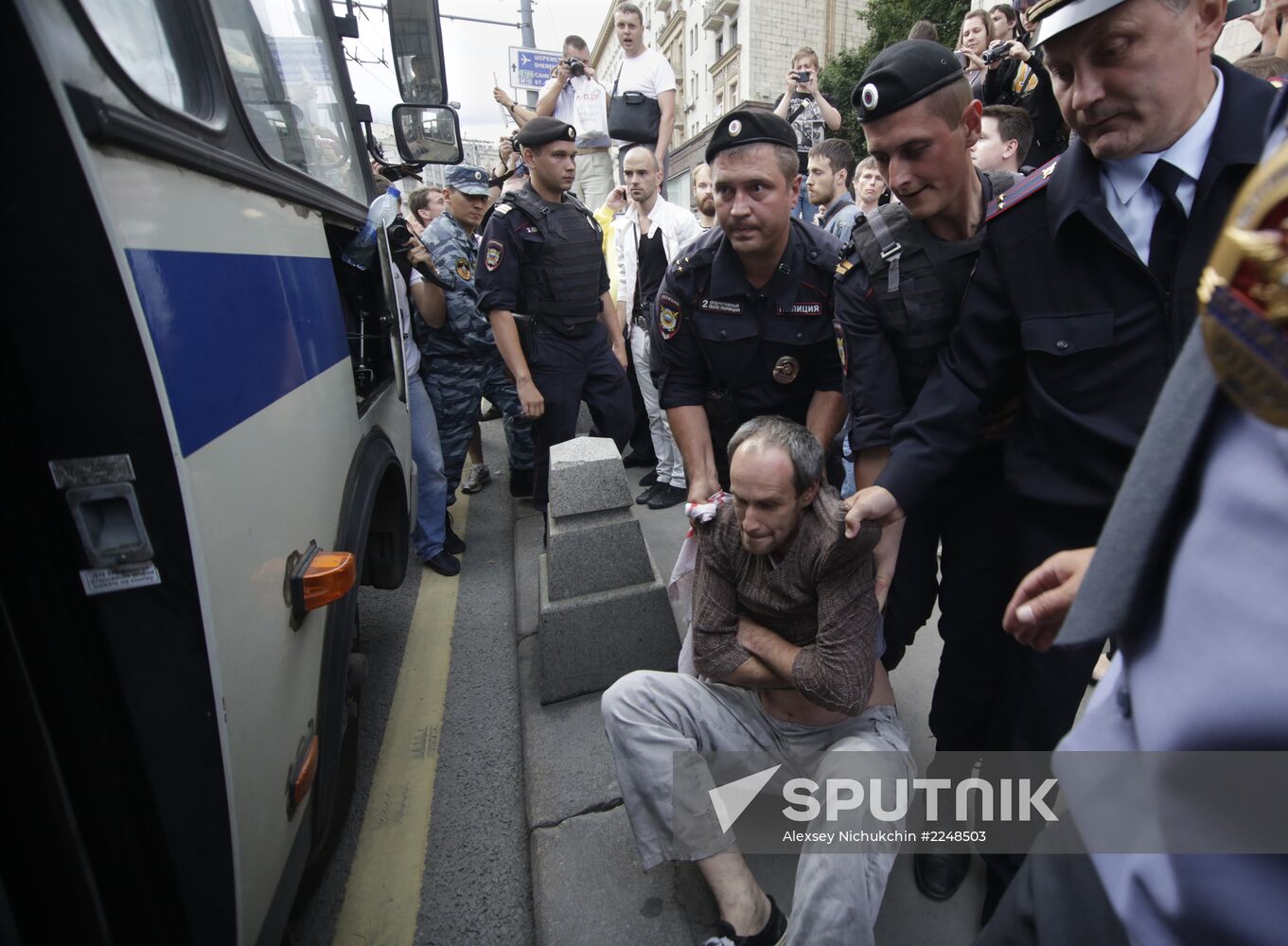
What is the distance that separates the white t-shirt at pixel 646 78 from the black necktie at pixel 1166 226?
185 inches

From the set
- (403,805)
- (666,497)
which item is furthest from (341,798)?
(666,497)

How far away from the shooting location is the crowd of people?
1.74 ft

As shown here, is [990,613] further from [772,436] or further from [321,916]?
[321,916]

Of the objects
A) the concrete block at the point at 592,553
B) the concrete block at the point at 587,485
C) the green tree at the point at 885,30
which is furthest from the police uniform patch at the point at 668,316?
the green tree at the point at 885,30

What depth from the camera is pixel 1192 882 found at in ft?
1.79

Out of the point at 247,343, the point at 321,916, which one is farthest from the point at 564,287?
the point at 321,916

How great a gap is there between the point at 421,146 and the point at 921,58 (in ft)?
6.50

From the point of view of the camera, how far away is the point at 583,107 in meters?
5.75

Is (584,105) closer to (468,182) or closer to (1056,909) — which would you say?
(468,182)

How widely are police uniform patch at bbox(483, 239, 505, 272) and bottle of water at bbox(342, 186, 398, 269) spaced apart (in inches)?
25.2

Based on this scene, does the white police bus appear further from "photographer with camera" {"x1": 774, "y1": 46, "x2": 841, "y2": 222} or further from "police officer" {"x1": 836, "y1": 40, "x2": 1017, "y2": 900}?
"photographer with camera" {"x1": 774, "y1": 46, "x2": 841, "y2": 222}

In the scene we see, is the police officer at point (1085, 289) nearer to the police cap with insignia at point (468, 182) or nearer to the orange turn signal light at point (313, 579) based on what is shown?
the orange turn signal light at point (313, 579)

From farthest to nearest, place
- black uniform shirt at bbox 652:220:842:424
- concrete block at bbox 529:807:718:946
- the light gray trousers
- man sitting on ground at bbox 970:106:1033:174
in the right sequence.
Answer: man sitting on ground at bbox 970:106:1033:174 < black uniform shirt at bbox 652:220:842:424 < concrete block at bbox 529:807:718:946 < the light gray trousers

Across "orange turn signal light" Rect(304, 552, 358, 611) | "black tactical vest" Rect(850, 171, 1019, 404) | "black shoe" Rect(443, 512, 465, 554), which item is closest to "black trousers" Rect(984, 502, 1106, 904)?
"black tactical vest" Rect(850, 171, 1019, 404)
